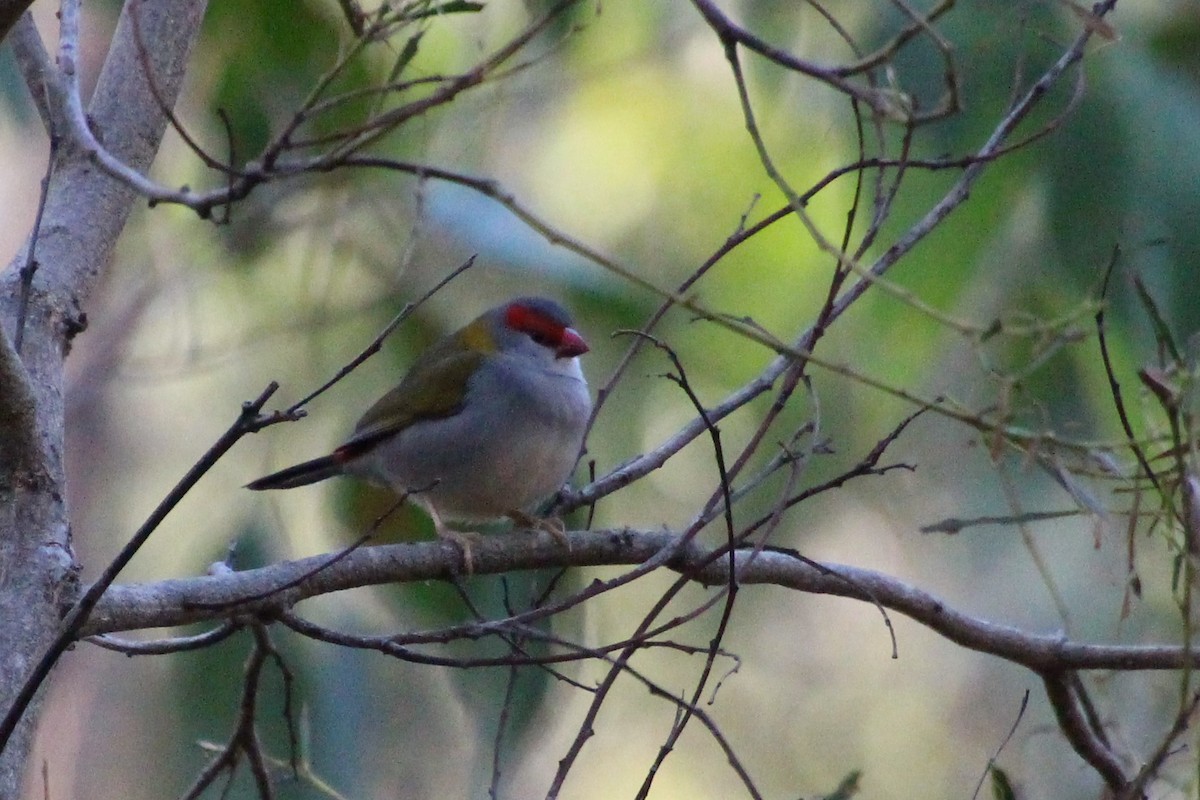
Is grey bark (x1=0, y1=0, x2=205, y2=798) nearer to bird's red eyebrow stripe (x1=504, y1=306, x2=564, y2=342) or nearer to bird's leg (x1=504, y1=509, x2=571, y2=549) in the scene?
bird's leg (x1=504, y1=509, x2=571, y2=549)

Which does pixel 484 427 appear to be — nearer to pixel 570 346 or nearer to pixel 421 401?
pixel 421 401

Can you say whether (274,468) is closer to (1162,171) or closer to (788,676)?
(1162,171)

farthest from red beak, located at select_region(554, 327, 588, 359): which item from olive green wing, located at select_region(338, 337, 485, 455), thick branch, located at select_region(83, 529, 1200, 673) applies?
thick branch, located at select_region(83, 529, 1200, 673)

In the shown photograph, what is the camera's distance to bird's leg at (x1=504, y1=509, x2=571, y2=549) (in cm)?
336

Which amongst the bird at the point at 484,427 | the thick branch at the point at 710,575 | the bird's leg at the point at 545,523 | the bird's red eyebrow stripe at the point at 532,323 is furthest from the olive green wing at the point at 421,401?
the thick branch at the point at 710,575

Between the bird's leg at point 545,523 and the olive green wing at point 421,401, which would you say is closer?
the bird's leg at point 545,523

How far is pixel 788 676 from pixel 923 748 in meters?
1.01

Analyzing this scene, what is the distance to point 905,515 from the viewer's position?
8.48 meters

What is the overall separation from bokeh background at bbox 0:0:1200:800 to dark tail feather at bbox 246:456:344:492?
46 cm

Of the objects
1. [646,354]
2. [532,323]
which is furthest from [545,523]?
[646,354]

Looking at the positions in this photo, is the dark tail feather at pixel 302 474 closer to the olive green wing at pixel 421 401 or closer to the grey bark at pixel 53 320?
the olive green wing at pixel 421 401

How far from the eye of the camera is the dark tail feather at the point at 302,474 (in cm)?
434

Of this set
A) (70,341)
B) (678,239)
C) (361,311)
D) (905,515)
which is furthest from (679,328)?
(70,341)

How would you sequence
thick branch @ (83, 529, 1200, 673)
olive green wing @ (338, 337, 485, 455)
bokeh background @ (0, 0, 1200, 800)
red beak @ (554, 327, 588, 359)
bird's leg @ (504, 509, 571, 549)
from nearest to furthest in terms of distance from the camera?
thick branch @ (83, 529, 1200, 673) < bird's leg @ (504, 509, 571, 549) < olive green wing @ (338, 337, 485, 455) < red beak @ (554, 327, 588, 359) < bokeh background @ (0, 0, 1200, 800)
